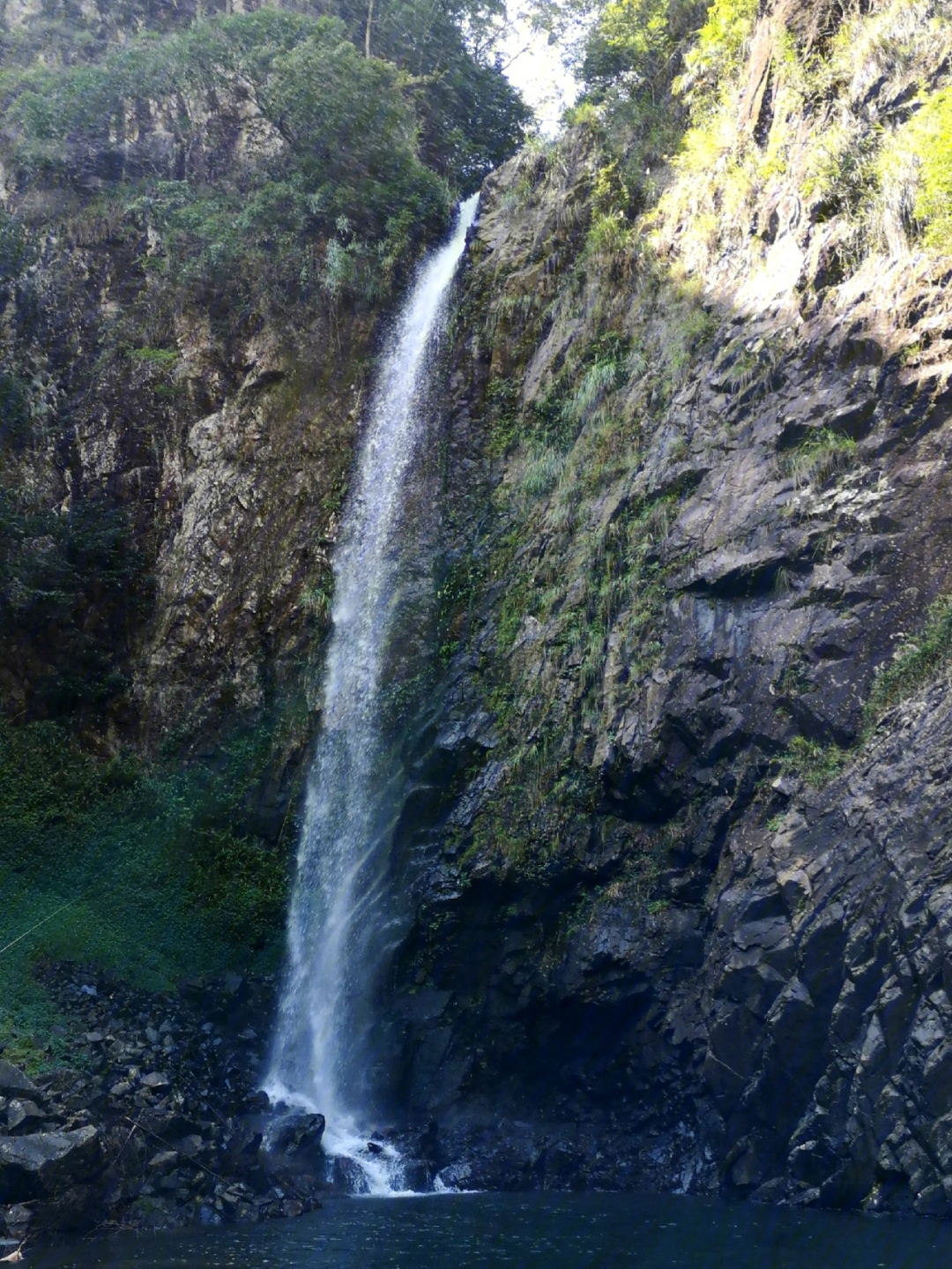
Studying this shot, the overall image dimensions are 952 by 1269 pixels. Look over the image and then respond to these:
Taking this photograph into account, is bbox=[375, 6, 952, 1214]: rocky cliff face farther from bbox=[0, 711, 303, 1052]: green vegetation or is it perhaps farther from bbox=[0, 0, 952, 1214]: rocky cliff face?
bbox=[0, 711, 303, 1052]: green vegetation

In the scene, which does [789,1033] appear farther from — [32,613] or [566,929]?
[32,613]

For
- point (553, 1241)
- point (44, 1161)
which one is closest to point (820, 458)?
point (553, 1241)

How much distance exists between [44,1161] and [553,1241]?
5.04 meters

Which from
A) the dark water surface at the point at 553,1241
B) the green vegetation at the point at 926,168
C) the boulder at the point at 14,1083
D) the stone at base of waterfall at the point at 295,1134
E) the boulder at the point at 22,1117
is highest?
the green vegetation at the point at 926,168

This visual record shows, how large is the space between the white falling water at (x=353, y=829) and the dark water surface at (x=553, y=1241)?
7.59 ft

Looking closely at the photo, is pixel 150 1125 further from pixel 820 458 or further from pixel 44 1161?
pixel 820 458

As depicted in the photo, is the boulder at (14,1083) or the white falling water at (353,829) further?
the white falling water at (353,829)

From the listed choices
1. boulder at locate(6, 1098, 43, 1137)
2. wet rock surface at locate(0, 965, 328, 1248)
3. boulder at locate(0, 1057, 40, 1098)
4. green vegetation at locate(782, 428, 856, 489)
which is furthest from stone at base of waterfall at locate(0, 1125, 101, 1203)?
green vegetation at locate(782, 428, 856, 489)

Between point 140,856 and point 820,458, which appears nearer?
point 820,458

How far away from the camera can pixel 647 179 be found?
57.9 ft

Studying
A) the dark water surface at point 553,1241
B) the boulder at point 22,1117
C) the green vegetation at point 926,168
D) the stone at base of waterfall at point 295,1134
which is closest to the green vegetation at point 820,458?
the green vegetation at point 926,168

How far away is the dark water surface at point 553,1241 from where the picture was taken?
8.10 m

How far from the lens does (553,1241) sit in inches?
363

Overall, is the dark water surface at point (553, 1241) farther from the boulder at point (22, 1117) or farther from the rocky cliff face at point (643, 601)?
the boulder at point (22, 1117)
